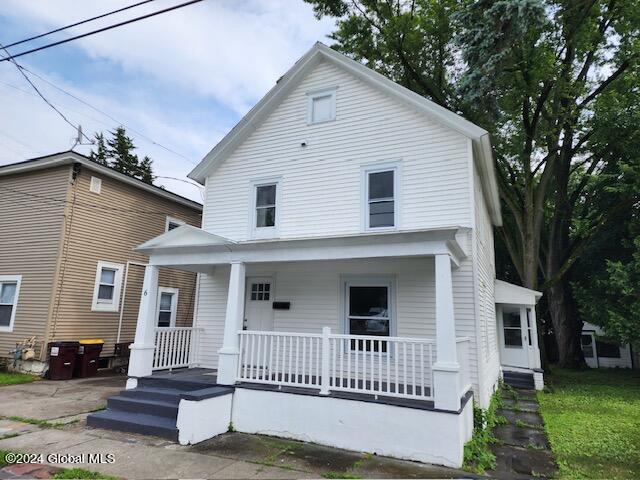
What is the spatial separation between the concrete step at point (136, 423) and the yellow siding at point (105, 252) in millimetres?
5976

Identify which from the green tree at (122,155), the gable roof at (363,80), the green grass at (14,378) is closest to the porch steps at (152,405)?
the green grass at (14,378)

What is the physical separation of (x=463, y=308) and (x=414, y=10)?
11.4 meters

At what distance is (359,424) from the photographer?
20.1 feet

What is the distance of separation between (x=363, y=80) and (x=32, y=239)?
11.1m

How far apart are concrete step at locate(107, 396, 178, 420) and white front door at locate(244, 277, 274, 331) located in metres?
2.84

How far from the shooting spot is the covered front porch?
6.37 m

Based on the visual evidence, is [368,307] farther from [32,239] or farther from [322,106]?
[32,239]

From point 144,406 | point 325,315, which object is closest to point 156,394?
point 144,406

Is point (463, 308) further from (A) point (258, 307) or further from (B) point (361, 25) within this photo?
(B) point (361, 25)

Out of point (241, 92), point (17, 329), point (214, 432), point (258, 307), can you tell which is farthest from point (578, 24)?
point (17, 329)

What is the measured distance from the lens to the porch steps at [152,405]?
6.52 m

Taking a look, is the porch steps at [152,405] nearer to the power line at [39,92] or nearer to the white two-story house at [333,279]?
the white two-story house at [333,279]

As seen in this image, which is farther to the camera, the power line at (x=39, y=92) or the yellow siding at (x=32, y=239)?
the yellow siding at (x=32, y=239)

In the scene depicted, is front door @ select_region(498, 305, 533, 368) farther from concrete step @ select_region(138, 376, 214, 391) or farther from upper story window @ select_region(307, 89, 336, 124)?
concrete step @ select_region(138, 376, 214, 391)
